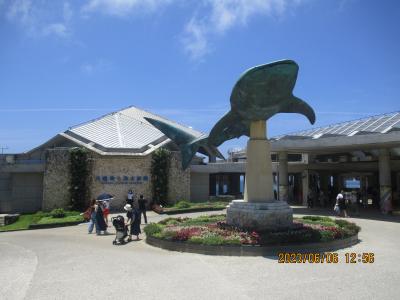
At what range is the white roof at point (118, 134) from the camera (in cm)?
3075

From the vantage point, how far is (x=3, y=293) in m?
7.77

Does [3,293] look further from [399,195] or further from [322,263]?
[399,195]

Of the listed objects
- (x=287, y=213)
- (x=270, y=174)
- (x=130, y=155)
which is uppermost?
(x=130, y=155)

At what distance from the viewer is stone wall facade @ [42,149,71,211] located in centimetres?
2831

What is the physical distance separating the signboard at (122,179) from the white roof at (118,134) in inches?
82.8

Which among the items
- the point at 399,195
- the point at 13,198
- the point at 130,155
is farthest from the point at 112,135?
the point at 399,195

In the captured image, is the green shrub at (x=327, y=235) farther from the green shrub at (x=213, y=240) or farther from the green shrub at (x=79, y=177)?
the green shrub at (x=79, y=177)

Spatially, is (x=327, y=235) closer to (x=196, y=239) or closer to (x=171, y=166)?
(x=196, y=239)

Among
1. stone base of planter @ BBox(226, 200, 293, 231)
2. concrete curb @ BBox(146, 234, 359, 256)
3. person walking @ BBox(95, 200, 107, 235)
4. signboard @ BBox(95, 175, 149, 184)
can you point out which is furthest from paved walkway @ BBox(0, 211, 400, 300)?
signboard @ BBox(95, 175, 149, 184)

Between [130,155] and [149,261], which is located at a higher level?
[130,155]

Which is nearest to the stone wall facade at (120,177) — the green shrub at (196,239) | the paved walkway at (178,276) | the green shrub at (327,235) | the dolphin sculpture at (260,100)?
the dolphin sculpture at (260,100)

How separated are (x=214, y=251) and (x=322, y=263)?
3.19 metres

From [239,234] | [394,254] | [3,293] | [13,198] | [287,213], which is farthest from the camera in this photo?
[13,198]
